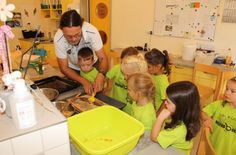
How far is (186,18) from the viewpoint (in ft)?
9.46

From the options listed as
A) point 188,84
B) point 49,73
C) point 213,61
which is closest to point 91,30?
point 49,73

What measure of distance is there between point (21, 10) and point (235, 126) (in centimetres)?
436

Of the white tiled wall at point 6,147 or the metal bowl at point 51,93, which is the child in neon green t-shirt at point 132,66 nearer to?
the metal bowl at point 51,93

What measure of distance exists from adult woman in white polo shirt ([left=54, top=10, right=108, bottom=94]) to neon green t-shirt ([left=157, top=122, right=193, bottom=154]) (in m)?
0.55

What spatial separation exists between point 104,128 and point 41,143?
327 millimetres

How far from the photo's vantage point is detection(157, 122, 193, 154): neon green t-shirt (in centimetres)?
87

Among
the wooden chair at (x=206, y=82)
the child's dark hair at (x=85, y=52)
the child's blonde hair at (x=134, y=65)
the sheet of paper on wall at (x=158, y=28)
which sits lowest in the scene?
the wooden chair at (x=206, y=82)

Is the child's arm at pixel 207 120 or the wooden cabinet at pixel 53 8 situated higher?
the wooden cabinet at pixel 53 8

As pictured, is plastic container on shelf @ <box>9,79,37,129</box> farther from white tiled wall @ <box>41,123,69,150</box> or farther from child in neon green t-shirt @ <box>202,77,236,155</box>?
child in neon green t-shirt @ <box>202,77,236,155</box>

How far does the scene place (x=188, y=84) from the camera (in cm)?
106

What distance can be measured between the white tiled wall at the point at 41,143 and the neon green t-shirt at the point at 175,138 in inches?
15.7

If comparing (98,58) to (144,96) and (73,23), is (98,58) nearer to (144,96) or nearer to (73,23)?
(73,23)

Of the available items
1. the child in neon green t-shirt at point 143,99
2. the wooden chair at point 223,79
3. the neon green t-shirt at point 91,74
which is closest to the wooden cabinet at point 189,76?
the wooden chair at point 223,79

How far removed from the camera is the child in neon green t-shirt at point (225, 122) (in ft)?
3.99
